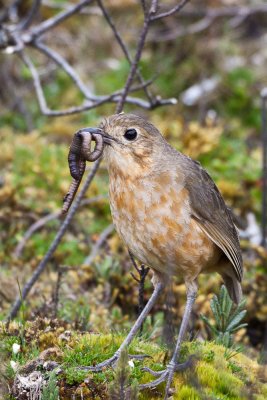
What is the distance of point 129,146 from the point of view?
4.70 metres

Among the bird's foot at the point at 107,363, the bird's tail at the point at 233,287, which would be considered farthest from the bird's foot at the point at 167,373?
the bird's tail at the point at 233,287

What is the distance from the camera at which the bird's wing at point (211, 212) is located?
4.90 m

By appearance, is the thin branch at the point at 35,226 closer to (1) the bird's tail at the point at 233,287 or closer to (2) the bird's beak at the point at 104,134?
(1) the bird's tail at the point at 233,287

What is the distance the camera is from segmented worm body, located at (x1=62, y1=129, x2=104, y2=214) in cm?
459

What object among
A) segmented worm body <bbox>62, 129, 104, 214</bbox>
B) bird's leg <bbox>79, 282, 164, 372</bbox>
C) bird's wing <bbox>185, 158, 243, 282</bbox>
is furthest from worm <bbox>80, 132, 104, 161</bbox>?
bird's leg <bbox>79, 282, 164, 372</bbox>

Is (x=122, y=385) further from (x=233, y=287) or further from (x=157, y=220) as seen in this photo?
(x=233, y=287)

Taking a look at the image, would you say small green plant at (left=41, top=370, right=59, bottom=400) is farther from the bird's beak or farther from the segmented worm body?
the bird's beak

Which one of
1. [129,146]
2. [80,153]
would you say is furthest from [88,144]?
[129,146]

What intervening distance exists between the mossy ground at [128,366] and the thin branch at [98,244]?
2208 millimetres

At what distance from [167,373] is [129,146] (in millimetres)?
1397

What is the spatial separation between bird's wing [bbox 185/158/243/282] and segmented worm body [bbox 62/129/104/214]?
65cm

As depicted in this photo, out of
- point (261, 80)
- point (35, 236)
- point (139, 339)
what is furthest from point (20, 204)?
point (261, 80)

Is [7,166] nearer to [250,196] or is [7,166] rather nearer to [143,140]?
[250,196]

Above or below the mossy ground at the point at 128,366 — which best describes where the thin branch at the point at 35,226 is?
above
